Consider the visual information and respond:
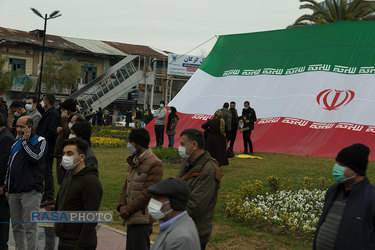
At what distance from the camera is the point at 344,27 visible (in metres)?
20.2

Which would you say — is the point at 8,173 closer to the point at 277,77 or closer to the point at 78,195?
the point at 78,195

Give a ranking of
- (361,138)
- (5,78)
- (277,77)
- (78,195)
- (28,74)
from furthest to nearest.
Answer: (28,74)
(5,78)
(277,77)
(361,138)
(78,195)

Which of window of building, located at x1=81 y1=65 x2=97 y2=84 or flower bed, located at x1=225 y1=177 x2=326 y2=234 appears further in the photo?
window of building, located at x1=81 y1=65 x2=97 y2=84

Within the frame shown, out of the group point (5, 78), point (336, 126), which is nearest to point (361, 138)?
point (336, 126)

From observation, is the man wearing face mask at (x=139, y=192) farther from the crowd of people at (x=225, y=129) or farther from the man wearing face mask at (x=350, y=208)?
the crowd of people at (x=225, y=129)

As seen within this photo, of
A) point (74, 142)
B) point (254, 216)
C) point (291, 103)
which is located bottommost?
point (254, 216)

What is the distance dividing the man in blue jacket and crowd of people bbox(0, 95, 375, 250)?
1cm

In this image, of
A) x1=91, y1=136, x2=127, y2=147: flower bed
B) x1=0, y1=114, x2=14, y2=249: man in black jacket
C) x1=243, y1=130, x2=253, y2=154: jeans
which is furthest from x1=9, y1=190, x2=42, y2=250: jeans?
x1=91, y1=136, x2=127, y2=147: flower bed

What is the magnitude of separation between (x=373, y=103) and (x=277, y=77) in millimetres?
4698

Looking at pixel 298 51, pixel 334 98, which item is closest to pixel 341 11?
pixel 298 51

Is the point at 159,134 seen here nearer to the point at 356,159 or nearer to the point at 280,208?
the point at 280,208

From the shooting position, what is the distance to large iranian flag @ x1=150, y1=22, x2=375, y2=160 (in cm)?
1778

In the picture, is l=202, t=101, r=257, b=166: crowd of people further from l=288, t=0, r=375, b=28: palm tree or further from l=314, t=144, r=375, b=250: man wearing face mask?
l=288, t=0, r=375, b=28: palm tree

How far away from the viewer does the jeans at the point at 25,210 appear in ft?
22.2
